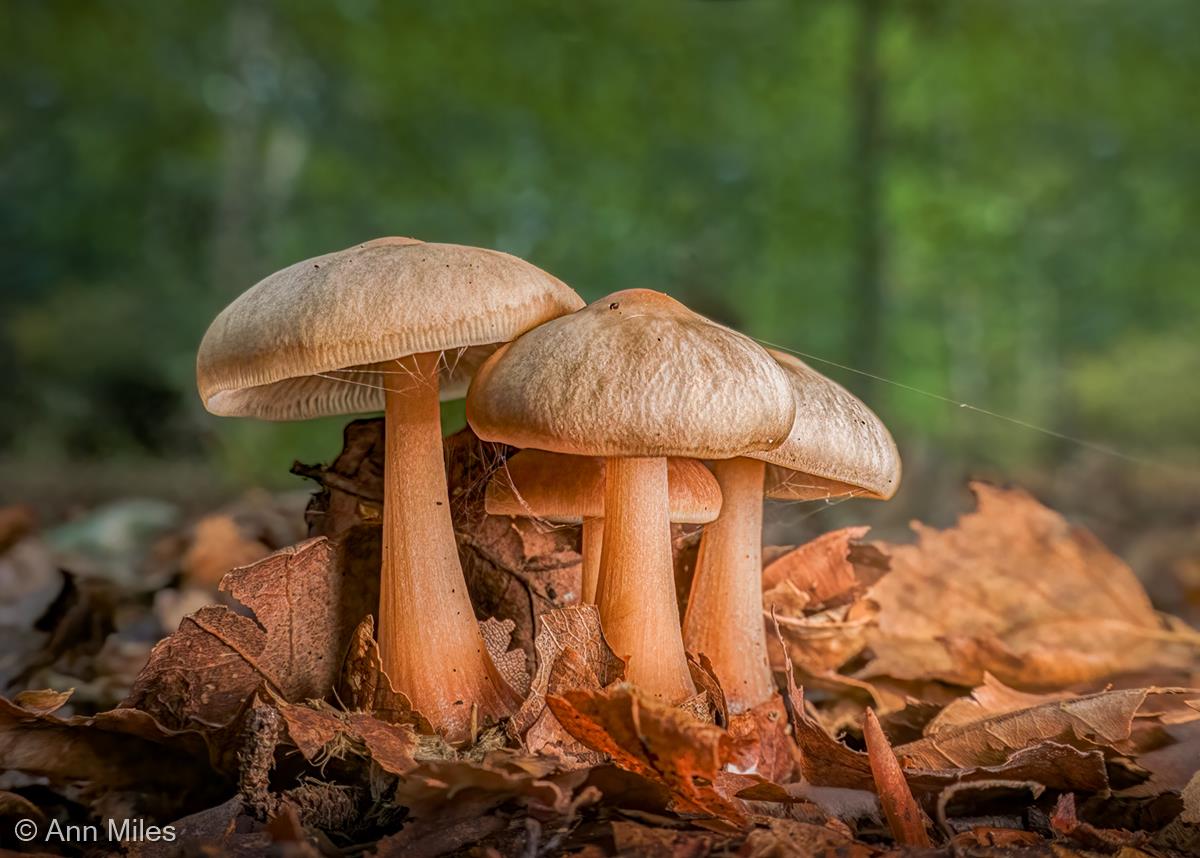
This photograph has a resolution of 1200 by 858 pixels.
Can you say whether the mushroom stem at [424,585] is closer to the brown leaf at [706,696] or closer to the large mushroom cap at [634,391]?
the large mushroom cap at [634,391]

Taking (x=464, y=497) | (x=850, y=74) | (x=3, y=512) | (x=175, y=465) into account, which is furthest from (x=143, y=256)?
(x=464, y=497)

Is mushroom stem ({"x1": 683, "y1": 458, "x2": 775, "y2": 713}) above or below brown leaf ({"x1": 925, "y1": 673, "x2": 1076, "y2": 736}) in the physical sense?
above

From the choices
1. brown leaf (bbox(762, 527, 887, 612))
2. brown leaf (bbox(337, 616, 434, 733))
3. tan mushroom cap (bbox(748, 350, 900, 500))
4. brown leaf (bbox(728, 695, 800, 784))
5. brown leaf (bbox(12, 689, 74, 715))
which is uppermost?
tan mushroom cap (bbox(748, 350, 900, 500))

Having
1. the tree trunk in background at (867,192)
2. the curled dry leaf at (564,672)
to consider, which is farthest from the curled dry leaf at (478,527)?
the tree trunk in background at (867,192)

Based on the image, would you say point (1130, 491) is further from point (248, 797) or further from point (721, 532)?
point (248, 797)

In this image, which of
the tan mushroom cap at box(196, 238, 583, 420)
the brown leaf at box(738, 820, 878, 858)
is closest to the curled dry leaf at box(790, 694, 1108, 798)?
the brown leaf at box(738, 820, 878, 858)

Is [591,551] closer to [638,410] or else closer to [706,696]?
[706,696]

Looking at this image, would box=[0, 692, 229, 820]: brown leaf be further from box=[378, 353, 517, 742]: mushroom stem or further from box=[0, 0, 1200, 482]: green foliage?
box=[0, 0, 1200, 482]: green foliage

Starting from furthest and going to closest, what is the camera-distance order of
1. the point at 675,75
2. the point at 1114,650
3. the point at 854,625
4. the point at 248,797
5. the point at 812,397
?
the point at 675,75
the point at 1114,650
the point at 854,625
the point at 812,397
the point at 248,797
